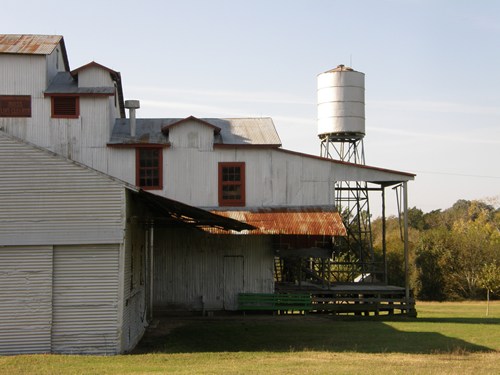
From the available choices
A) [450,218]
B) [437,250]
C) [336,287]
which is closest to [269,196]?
[336,287]

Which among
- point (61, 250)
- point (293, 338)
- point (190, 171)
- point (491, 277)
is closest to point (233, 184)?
point (190, 171)

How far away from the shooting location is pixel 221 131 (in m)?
38.0

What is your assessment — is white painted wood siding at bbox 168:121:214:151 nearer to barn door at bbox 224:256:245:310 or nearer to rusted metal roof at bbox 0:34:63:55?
barn door at bbox 224:256:245:310

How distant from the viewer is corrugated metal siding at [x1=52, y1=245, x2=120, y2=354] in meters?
22.3

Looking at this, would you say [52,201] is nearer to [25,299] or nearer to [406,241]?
[25,299]

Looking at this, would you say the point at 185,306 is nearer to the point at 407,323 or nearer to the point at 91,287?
the point at 407,323

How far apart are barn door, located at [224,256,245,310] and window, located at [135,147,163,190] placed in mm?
4371

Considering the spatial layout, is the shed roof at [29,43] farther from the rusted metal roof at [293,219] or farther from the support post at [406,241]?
the support post at [406,241]

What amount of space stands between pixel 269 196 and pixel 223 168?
2301 millimetres

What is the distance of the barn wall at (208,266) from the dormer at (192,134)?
12.1 ft

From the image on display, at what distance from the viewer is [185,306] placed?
35.9 m

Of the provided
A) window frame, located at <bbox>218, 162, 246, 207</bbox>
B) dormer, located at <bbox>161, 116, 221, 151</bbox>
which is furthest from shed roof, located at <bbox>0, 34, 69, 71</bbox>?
window frame, located at <bbox>218, 162, 246, 207</bbox>

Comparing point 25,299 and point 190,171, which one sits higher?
point 190,171

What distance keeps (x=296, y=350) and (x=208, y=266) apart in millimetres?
12800
